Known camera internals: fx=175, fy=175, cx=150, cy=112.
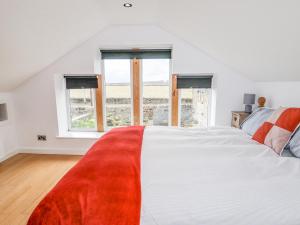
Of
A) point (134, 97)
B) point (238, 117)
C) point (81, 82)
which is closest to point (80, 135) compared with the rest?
point (81, 82)

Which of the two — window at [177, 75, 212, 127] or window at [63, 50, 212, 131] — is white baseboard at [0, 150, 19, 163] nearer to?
window at [63, 50, 212, 131]

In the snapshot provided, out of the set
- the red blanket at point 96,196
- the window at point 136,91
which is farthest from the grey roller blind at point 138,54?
the red blanket at point 96,196

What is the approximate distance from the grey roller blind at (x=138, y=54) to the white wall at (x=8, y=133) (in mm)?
1776

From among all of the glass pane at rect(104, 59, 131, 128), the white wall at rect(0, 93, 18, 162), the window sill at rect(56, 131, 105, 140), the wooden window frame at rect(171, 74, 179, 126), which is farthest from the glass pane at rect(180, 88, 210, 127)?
the white wall at rect(0, 93, 18, 162)

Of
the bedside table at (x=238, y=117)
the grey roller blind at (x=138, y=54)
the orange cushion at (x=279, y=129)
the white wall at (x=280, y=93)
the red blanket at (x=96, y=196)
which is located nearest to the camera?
the red blanket at (x=96, y=196)

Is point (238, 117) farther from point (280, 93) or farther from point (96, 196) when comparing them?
point (96, 196)

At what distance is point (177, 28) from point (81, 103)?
2180 millimetres

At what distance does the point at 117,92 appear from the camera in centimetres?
335

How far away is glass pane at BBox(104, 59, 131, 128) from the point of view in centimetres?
328

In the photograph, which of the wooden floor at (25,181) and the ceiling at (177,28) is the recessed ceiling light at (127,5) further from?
the wooden floor at (25,181)

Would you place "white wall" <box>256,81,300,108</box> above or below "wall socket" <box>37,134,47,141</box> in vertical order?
above

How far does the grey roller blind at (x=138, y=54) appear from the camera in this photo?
3.07m

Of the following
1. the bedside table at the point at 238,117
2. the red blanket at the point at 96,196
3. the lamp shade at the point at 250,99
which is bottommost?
the red blanket at the point at 96,196

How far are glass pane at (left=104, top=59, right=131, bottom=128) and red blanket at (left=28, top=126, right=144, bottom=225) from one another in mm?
2136
